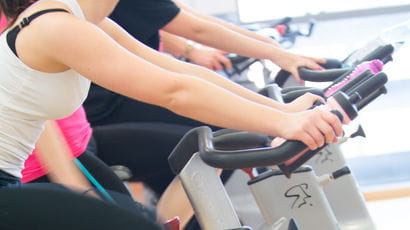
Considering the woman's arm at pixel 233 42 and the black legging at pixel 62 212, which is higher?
the black legging at pixel 62 212

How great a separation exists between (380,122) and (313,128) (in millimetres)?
2683

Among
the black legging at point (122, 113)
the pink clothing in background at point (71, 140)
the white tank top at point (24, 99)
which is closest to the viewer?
the white tank top at point (24, 99)

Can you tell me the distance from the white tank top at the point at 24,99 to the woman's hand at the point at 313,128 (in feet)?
1.48

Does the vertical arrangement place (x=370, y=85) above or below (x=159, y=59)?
below

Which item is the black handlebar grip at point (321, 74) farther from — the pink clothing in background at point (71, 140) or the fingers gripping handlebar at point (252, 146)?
the pink clothing in background at point (71, 140)

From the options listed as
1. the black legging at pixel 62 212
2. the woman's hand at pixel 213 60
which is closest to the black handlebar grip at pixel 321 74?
the woman's hand at pixel 213 60

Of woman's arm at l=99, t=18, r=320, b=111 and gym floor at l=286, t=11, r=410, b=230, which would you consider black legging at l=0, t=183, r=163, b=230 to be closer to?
woman's arm at l=99, t=18, r=320, b=111

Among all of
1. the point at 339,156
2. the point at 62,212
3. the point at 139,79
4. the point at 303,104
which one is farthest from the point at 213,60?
the point at 62,212

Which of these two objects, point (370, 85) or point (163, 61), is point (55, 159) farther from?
point (370, 85)

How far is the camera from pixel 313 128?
1.18 m

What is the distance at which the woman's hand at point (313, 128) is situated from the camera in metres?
1.17

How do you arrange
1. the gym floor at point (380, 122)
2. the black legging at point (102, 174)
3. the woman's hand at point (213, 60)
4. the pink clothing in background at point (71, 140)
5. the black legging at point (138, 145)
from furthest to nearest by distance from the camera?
the gym floor at point (380, 122), the woman's hand at point (213, 60), the black legging at point (138, 145), the black legging at point (102, 174), the pink clothing in background at point (71, 140)

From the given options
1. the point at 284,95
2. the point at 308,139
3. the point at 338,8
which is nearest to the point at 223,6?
the point at 338,8

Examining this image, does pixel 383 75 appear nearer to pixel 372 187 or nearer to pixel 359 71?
pixel 359 71
